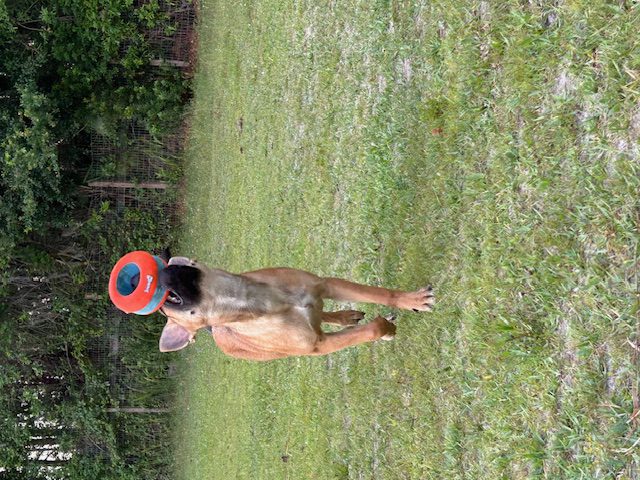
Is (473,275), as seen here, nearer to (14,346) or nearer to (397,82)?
(397,82)

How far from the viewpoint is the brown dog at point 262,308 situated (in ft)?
15.2

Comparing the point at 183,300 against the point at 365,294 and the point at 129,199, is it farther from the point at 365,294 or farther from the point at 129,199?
the point at 129,199

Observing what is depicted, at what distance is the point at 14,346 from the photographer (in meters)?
13.6

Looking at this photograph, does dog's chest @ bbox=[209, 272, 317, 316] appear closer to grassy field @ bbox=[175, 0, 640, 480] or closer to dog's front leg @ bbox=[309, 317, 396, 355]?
dog's front leg @ bbox=[309, 317, 396, 355]

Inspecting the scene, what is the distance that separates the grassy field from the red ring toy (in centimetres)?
206

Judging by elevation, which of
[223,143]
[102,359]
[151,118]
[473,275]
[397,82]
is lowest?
[102,359]

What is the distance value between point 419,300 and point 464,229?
74 cm

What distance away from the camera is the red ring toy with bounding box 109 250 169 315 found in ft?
13.6

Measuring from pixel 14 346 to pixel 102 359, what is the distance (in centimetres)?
190

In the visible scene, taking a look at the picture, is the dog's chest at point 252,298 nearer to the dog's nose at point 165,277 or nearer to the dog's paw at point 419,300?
the dog's nose at point 165,277

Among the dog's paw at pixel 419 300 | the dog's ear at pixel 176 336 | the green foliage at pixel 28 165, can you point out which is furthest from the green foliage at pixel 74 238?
the dog's paw at pixel 419 300

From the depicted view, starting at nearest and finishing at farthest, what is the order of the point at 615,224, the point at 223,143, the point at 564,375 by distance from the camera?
the point at 615,224, the point at 564,375, the point at 223,143

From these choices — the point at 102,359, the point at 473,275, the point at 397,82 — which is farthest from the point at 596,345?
the point at 102,359

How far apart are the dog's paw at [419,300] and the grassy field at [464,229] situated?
0.07m
